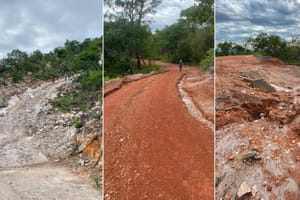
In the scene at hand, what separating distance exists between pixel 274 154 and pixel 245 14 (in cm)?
90

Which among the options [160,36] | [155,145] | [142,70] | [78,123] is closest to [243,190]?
[155,145]

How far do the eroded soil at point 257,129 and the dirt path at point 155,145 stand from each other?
0.12 m

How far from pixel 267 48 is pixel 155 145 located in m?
0.96

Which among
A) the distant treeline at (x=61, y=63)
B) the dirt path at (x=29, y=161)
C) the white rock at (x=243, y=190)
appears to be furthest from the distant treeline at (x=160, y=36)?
the dirt path at (x=29, y=161)

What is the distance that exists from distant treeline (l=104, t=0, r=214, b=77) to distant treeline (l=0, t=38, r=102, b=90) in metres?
0.40

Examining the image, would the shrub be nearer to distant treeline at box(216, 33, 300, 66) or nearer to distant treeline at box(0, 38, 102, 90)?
distant treeline at box(216, 33, 300, 66)

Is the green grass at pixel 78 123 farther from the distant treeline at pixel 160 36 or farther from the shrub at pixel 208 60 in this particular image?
the shrub at pixel 208 60

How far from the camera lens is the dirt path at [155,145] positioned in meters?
2.12

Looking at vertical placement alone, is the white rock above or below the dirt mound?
below

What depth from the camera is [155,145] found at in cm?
221

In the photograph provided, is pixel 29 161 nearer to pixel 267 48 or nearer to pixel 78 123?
pixel 78 123

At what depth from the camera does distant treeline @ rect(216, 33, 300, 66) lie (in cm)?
223

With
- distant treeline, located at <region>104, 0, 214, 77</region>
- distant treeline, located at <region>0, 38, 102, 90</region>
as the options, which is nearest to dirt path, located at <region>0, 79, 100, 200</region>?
distant treeline, located at <region>0, 38, 102, 90</region>

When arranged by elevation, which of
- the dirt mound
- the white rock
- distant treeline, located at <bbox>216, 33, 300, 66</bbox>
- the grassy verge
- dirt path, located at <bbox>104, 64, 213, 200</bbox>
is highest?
distant treeline, located at <bbox>216, 33, 300, 66</bbox>
